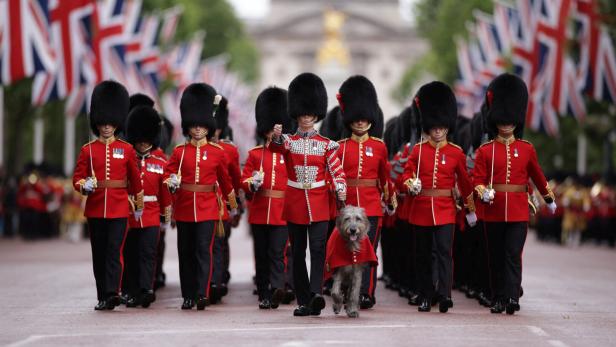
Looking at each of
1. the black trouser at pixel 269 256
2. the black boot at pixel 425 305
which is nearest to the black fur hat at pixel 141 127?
the black trouser at pixel 269 256

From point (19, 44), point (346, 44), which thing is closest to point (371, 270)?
point (19, 44)

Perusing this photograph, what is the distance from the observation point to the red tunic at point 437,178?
43.0 feet

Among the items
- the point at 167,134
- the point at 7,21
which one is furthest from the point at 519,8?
the point at 167,134

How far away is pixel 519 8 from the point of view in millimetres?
33750

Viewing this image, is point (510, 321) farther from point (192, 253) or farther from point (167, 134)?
point (167, 134)

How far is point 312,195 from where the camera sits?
40.8 feet

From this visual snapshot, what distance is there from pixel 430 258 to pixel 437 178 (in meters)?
0.71

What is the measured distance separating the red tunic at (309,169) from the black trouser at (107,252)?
1537 mm

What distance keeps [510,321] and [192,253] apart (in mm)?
2837

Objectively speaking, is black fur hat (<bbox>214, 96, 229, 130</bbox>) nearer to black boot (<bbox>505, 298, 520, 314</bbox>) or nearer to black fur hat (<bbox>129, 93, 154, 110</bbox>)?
black fur hat (<bbox>129, 93, 154, 110</bbox>)

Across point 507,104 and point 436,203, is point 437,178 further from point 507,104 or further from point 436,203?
point 507,104

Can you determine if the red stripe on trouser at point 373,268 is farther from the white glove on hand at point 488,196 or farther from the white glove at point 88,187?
the white glove at point 88,187

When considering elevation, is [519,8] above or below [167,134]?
above

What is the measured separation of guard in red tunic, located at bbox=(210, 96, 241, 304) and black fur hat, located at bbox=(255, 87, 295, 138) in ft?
1.24
